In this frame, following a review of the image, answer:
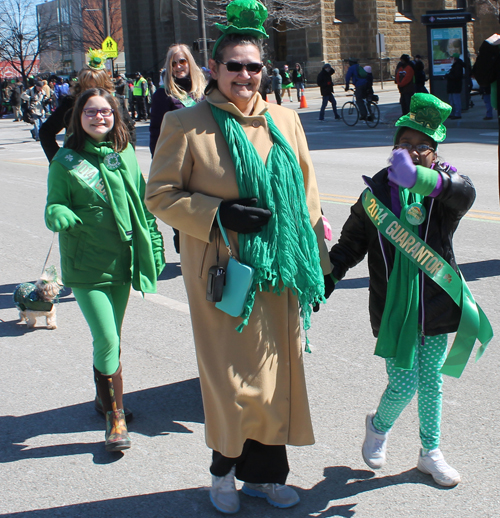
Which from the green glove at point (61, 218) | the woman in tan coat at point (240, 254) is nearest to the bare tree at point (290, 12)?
the green glove at point (61, 218)

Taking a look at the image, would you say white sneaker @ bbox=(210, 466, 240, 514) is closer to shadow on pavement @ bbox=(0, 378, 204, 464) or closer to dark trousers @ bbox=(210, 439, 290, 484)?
dark trousers @ bbox=(210, 439, 290, 484)

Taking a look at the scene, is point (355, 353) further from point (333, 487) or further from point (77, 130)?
point (77, 130)

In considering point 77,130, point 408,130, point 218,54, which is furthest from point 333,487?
point 77,130

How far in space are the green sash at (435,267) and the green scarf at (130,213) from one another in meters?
1.25

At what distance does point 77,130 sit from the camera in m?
3.69

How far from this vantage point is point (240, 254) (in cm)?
283

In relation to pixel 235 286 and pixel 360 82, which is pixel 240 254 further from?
pixel 360 82

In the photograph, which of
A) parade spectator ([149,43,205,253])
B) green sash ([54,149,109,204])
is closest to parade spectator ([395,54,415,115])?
→ parade spectator ([149,43,205,253])

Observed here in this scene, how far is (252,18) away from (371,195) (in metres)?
0.86

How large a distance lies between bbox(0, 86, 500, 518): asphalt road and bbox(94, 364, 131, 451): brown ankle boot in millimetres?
90

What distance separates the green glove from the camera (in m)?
3.47

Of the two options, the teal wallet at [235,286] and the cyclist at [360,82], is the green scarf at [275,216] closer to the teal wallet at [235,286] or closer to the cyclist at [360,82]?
the teal wallet at [235,286]

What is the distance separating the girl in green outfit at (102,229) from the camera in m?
3.58

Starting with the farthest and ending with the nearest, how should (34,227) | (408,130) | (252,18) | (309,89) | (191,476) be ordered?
(309,89)
(34,227)
(191,476)
(408,130)
(252,18)
